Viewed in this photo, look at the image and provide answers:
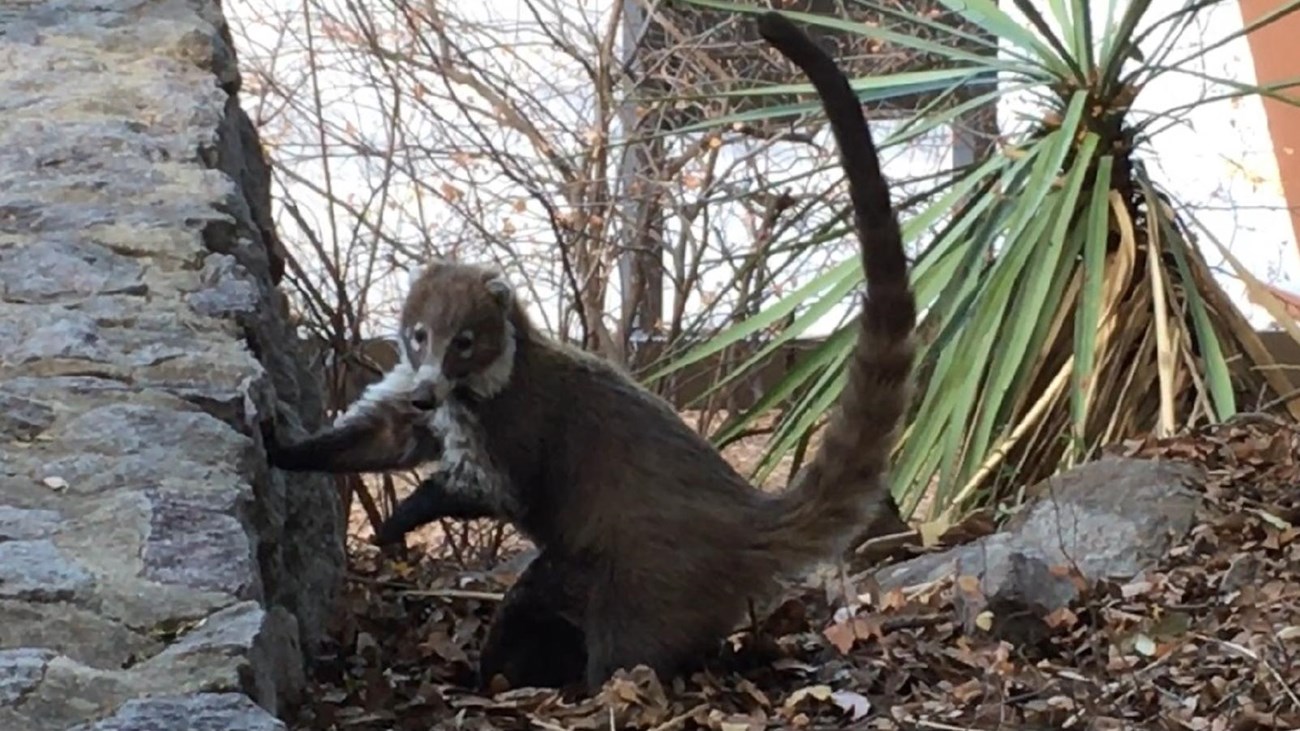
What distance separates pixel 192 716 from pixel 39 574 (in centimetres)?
40

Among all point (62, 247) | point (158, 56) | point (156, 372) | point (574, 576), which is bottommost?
point (574, 576)

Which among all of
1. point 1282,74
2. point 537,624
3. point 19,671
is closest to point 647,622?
point 537,624

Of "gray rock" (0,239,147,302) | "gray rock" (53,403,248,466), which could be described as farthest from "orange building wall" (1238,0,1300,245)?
"gray rock" (53,403,248,466)

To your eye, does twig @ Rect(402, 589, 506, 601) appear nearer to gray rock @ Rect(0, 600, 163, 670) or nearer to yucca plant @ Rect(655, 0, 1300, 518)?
yucca plant @ Rect(655, 0, 1300, 518)

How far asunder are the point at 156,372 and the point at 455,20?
349cm

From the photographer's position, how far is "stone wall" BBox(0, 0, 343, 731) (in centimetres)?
228

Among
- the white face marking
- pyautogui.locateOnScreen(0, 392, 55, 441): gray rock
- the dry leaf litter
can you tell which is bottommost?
the dry leaf litter

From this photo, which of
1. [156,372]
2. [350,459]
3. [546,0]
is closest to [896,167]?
[546,0]

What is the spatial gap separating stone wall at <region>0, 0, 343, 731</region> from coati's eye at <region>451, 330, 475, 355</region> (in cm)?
34

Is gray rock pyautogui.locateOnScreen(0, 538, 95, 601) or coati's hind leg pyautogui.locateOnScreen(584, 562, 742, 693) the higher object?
gray rock pyautogui.locateOnScreen(0, 538, 95, 601)

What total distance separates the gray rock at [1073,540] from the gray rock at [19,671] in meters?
1.97

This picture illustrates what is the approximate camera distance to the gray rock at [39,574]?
2.35 metres

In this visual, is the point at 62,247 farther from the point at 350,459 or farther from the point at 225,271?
the point at 350,459

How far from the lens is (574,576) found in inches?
138
